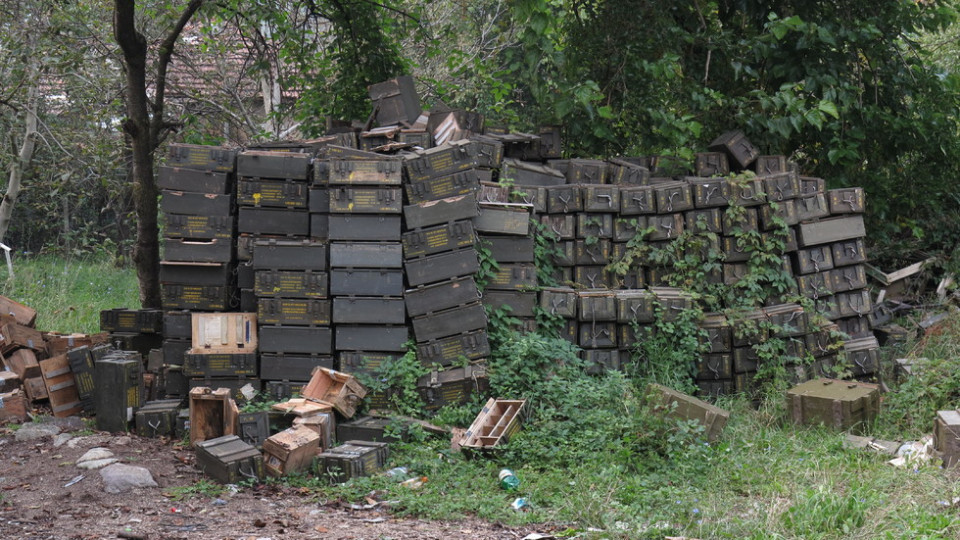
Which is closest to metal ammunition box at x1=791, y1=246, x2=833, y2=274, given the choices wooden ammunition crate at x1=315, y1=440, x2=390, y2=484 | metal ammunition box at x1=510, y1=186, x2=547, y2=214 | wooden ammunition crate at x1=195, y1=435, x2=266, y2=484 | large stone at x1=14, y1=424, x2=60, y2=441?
metal ammunition box at x1=510, y1=186, x2=547, y2=214

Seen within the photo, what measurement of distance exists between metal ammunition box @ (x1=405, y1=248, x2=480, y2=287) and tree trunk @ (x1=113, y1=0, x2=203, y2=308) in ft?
14.4

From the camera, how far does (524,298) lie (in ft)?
34.1

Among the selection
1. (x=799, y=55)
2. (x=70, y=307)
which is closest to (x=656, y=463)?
(x=799, y=55)

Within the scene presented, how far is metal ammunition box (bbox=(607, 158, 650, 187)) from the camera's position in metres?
11.7

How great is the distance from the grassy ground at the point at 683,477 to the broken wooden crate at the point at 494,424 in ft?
0.41

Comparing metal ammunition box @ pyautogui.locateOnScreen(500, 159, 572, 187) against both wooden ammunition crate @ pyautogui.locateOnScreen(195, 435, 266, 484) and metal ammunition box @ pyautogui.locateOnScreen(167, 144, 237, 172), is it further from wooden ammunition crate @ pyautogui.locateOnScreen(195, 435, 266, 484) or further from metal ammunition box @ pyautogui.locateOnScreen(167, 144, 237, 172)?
wooden ammunition crate @ pyautogui.locateOnScreen(195, 435, 266, 484)

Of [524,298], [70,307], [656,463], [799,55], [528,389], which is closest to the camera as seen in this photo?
[656,463]

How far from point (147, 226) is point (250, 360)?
3.56 metres

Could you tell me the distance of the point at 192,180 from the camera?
32.8 feet

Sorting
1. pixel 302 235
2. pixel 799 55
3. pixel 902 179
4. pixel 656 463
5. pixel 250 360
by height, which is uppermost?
pixel 799 55

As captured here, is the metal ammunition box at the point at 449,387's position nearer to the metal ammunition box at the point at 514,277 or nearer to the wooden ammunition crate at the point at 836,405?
the metal ammunition box at the point at 514,277

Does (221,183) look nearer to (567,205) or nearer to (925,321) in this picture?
(567,205)

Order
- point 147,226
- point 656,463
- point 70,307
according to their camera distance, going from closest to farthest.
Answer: point 656,463, point 147,226, point 70,307

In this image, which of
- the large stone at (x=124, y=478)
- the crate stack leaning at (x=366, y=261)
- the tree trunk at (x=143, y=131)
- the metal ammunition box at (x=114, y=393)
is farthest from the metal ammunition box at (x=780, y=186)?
the large stone at (x=124, y=478)
